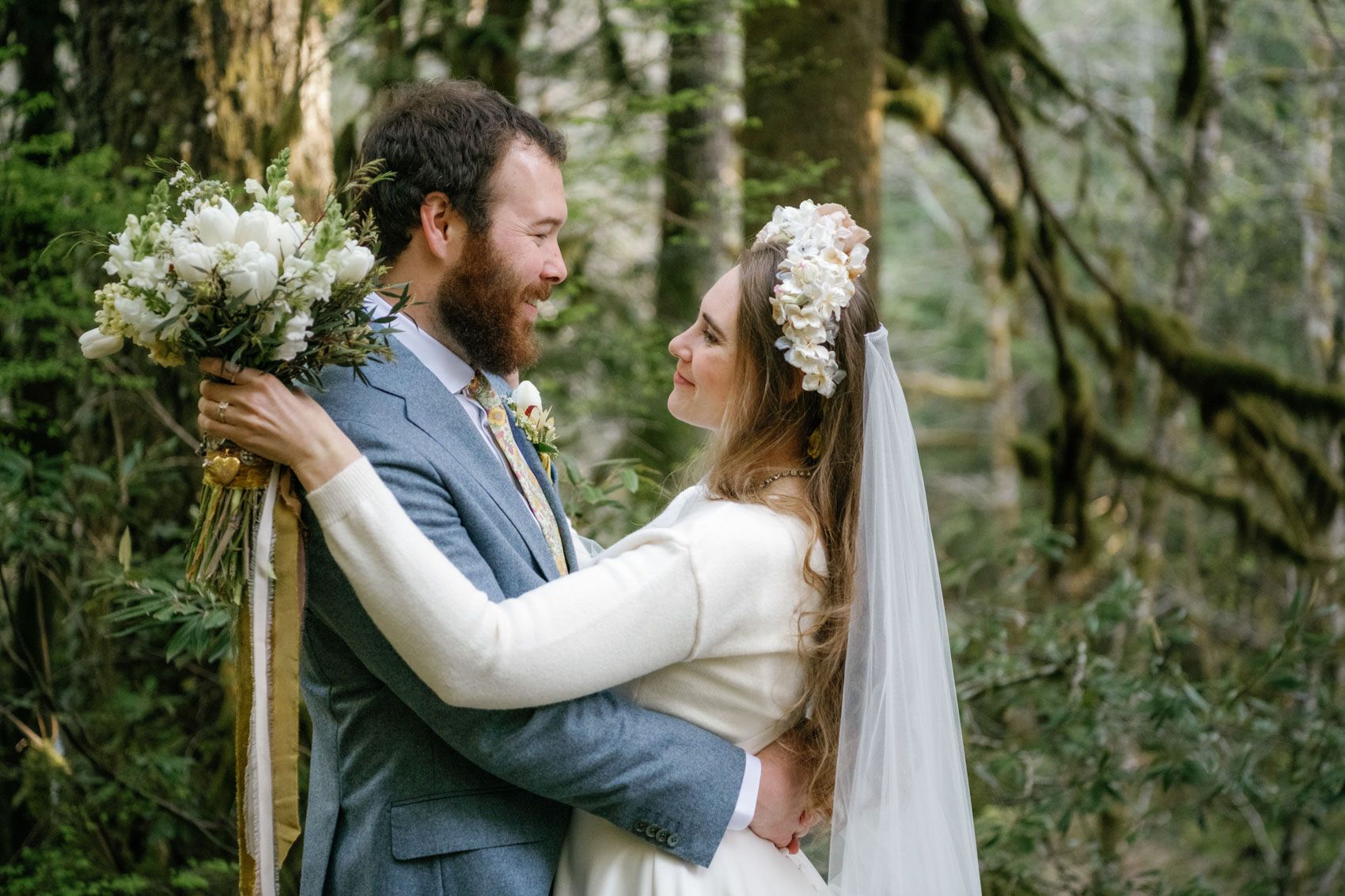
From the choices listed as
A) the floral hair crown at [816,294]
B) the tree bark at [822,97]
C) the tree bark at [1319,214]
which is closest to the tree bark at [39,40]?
the tree bark at [822,97]

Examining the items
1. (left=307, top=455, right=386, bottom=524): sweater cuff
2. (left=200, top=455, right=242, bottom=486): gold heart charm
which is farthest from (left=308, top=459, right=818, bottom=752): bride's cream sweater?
(left=200, top=455, right=242, bottom=486): gold heart charm

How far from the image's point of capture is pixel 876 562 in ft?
7.24

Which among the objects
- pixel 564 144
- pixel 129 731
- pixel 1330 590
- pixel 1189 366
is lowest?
pixel 1330 590

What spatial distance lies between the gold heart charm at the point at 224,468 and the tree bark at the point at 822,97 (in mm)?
3129

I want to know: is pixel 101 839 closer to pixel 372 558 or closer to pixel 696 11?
pixel 372 558

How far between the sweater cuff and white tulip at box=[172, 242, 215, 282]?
34 cm

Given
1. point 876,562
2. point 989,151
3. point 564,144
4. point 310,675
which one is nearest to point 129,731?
point 310,675

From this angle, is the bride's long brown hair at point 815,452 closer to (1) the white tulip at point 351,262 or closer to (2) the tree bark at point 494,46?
(1) the white tulip at point 351,262

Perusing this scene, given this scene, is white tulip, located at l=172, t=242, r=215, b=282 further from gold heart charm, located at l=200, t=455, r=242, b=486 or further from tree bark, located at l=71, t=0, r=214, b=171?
tree bark, located at l=71, t=0, r=214, b=171

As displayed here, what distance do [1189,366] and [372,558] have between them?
5745 mm

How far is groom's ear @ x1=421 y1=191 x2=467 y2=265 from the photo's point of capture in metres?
2.29

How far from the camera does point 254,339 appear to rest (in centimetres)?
166

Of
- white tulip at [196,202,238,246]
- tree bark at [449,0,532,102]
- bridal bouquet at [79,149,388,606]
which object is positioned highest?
tree bark at [449,0,532,102]

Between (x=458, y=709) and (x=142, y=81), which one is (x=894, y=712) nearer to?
(x=458, y=709)
